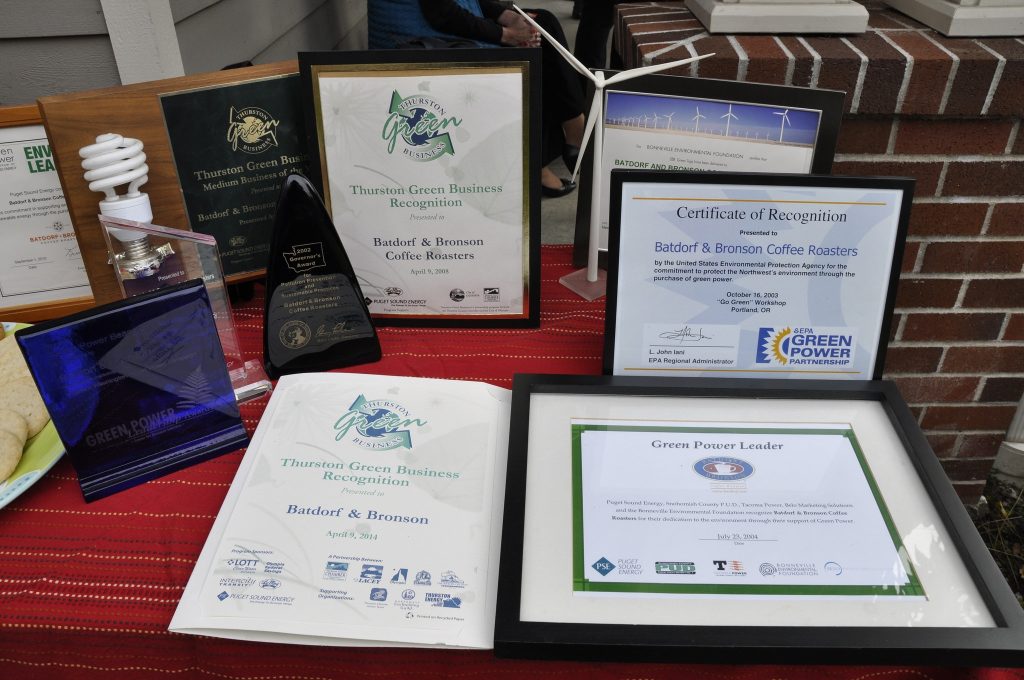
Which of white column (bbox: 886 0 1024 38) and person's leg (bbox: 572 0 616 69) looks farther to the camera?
person's leg (bbox: 572 0 616 69)

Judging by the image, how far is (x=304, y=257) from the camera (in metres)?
1.00

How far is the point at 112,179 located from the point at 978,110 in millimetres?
1330

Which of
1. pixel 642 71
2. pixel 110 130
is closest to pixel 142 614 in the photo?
pixel 110 130

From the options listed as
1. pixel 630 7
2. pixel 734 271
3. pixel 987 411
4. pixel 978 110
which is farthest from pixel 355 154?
pixel 987 411

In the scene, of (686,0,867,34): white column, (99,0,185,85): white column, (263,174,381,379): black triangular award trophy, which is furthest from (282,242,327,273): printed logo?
(99,0,185,85): white column

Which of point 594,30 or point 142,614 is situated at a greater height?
point 594,30

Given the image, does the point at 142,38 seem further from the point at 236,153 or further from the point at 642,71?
the point at 642,71

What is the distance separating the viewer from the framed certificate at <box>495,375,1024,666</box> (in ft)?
2.20

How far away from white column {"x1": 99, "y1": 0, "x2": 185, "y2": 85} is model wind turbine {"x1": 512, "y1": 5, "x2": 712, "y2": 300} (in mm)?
928

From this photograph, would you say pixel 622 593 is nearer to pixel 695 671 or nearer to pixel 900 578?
pixel 695 671

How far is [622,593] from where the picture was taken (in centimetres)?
71

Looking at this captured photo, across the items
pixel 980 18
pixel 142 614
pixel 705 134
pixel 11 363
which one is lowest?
pixel 142 614
